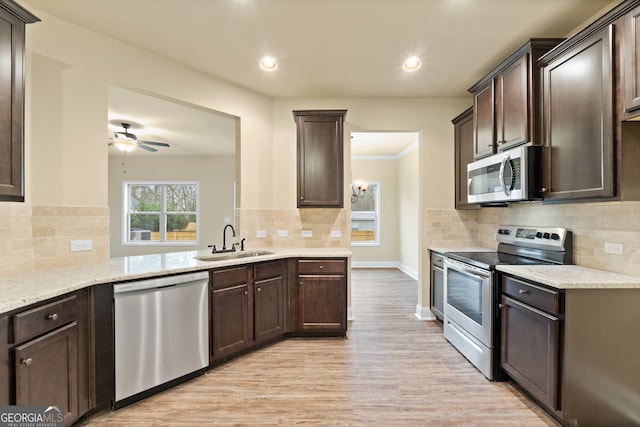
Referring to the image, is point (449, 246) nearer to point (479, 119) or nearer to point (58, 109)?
point (479, 119)

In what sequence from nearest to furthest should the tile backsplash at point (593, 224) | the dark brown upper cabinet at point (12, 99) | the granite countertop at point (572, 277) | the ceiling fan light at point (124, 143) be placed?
the dark brown upper cabinet at point (12, 99), the granite countertop at point (572, 277), the tile backsplash at point (593, 224), the ceiling fan light at point (124, 143)

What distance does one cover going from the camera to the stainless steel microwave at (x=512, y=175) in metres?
2.36

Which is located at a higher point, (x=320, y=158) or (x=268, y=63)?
(x=268, y=63)

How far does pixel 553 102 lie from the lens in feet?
7.35

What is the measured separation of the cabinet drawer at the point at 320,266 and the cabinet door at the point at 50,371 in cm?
191

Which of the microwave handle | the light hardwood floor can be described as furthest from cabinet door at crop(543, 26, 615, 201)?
the light hardwood floor

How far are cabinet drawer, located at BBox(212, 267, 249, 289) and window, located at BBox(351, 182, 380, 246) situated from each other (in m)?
5.06

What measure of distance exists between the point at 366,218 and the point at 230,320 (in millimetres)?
5384

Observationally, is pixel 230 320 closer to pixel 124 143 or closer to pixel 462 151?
pixel 462 151

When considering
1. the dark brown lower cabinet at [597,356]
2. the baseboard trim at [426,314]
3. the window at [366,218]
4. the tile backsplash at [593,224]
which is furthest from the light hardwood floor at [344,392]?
the window at [366,218]

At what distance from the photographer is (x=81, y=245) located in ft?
7.95

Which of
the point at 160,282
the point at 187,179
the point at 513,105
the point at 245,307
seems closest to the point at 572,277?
the point at 513,105

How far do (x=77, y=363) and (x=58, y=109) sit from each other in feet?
6.05

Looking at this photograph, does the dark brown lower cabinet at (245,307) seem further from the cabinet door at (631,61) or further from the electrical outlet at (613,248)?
the cabinet door at (631,61)
